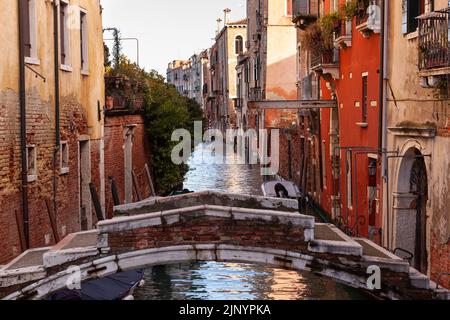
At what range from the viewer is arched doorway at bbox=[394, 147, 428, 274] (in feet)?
32.3

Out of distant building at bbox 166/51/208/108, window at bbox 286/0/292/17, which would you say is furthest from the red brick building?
distant building at bbox 166/51/208/108

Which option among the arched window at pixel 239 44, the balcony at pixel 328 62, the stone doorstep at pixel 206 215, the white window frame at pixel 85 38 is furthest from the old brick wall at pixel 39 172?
the arched window at pixel 239 44

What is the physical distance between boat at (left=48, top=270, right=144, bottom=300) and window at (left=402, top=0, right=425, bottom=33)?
433 centimetres

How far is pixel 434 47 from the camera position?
8.16 metres

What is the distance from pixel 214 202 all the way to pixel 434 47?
101 inches

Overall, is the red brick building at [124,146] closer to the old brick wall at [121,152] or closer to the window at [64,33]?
the old brick wall at [121,152]

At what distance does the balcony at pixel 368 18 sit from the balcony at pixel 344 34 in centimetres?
105

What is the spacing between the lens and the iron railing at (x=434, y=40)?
25.8 feet

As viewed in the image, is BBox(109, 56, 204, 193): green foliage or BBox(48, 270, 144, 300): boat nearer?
BBox(48, 270, 144, 300): boat

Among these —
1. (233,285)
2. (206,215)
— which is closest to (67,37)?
(233,285)

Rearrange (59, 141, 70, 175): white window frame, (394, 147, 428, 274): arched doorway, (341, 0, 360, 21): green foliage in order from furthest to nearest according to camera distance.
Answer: (341, 0, 360, 21): green foliage, (59, 141, 70, 175): white window frame, (394, 147, 428, 274): arched doorway

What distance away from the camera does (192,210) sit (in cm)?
695

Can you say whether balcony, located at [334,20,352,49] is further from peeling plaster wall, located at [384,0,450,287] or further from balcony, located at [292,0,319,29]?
balcony, located at [292,0,319,29]
